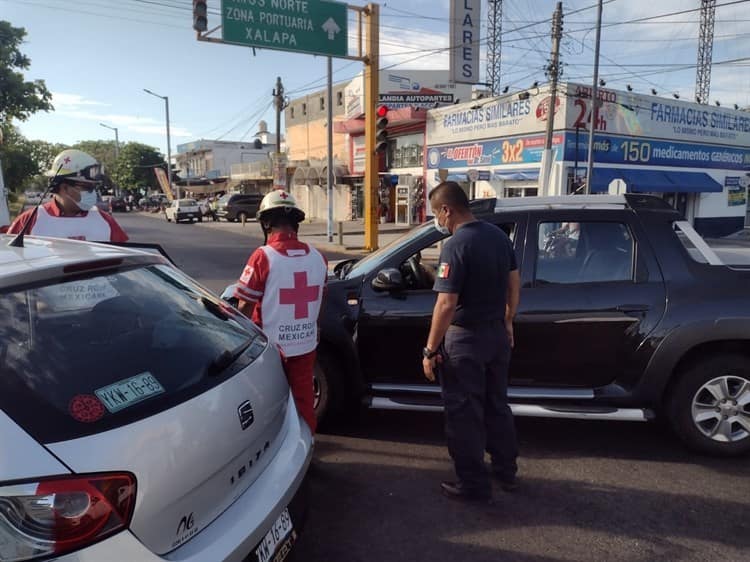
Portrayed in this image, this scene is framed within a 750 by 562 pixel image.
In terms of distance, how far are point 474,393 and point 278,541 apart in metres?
1.45

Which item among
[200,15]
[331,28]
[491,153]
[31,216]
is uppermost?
[331,28]

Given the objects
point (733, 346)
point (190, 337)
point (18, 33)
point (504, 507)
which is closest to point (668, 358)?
Answer: point (733, 346)

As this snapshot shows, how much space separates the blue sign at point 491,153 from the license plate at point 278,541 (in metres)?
19.8

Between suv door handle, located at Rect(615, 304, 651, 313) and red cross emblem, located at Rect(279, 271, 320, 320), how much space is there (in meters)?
2.08

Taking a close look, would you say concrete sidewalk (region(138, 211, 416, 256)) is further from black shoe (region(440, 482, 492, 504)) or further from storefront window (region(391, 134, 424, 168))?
black shoe (region(440, 482, 492, 504))

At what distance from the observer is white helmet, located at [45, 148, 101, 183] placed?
3.88 meters

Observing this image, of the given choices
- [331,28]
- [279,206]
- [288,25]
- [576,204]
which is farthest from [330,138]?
[279,206]

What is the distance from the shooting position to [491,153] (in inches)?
898

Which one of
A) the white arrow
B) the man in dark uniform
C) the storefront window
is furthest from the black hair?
the storefront window

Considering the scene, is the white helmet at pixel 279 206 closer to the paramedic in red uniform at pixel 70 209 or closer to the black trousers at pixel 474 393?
the black trousers at pixel 474 393

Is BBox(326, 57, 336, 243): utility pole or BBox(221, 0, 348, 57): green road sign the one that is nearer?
BBox(221, 0, 348, 57): green road sign

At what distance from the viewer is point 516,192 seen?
2239 cm

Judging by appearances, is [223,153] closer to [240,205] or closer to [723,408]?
[240,205]

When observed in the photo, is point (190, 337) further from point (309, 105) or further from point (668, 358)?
point (309, 105)
